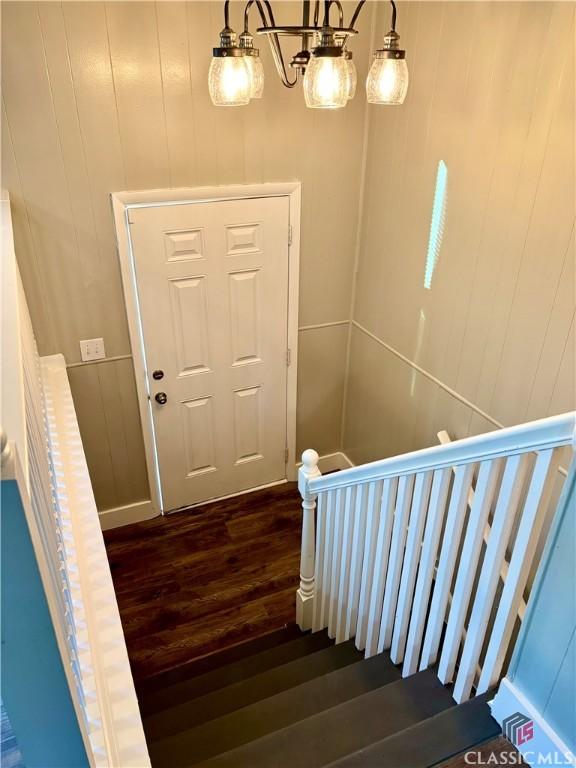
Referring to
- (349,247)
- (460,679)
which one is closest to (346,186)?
(349,247)

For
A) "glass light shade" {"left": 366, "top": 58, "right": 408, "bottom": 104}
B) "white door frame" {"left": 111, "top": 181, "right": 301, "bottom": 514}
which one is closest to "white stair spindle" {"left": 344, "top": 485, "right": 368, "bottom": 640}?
"glass light shade" {"left": 366, "top": 58, "right": 408, "bottom": 104}

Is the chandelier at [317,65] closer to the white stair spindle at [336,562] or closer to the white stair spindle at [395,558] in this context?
the white stair spindle at [395,558]

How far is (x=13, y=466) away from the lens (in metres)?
0.76

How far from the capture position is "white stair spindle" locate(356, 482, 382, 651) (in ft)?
6.23

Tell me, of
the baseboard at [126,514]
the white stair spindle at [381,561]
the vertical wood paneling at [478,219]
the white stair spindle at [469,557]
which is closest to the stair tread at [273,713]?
the white stair spindle at [381,561]

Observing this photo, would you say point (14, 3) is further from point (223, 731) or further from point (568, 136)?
point (223, 731)

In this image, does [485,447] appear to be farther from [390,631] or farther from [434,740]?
[390,631]

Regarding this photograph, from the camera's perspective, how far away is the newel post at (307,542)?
2322 mm

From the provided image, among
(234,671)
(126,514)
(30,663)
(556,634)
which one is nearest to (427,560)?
(556,634)

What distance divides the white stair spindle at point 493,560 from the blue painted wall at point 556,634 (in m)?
0.11

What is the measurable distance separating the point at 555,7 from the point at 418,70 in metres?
0.78

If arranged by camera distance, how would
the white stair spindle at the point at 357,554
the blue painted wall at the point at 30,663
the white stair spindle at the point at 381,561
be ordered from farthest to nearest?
the white stair spindle at the point at 357,554 < the white stair spindle at the point at 381,561 < the blue painted wall at the point at 30,663

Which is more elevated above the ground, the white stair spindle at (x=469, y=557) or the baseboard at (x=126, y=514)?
the white stair spindle at (x=469, y=557)

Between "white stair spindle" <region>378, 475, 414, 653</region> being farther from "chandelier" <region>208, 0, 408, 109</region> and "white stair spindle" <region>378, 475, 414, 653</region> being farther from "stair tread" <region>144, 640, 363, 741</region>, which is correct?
"chandelier" <region>208, 0, 408, 109</region>
